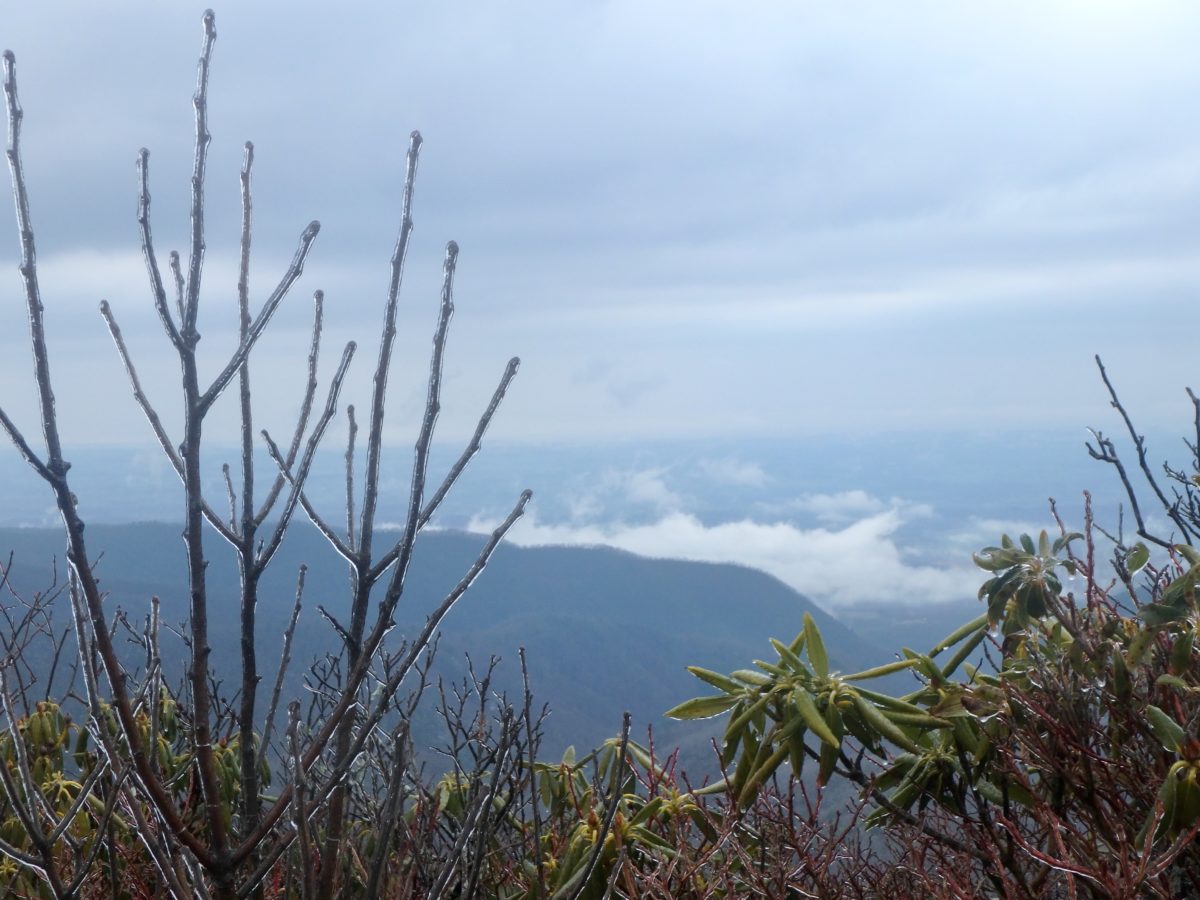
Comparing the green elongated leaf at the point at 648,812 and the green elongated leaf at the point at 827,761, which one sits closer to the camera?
the green elongated leaf at the point at 827,761

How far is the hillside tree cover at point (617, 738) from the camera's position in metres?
1.47

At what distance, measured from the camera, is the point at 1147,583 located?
106 inches

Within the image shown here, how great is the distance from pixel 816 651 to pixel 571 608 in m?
170

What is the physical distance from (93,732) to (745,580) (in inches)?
7324

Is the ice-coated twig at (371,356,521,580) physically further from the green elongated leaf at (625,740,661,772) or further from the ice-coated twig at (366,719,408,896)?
the green elongated leaf at (625,740,661,772)

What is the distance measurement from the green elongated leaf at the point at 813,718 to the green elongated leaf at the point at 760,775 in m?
0.10

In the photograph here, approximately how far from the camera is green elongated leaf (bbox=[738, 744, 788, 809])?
2.29 m

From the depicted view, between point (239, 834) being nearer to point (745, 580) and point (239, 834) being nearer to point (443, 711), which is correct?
point (443, 711)

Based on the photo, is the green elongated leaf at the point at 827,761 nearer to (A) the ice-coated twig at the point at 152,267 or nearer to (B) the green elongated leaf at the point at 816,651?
(B) the green elongated leaf at the point at 816,651

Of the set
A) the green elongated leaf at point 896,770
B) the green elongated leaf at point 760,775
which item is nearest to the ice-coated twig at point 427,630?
the green elongated leaf at point 760,775

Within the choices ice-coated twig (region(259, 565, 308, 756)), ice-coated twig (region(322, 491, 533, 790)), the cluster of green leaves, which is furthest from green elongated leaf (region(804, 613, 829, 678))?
ice-coated twig (region(259, 565, 308, 756))

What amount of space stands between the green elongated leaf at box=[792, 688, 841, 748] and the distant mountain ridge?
60428mm

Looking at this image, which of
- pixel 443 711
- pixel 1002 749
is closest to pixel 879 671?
pixel 1002 749

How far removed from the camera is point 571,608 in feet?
558
